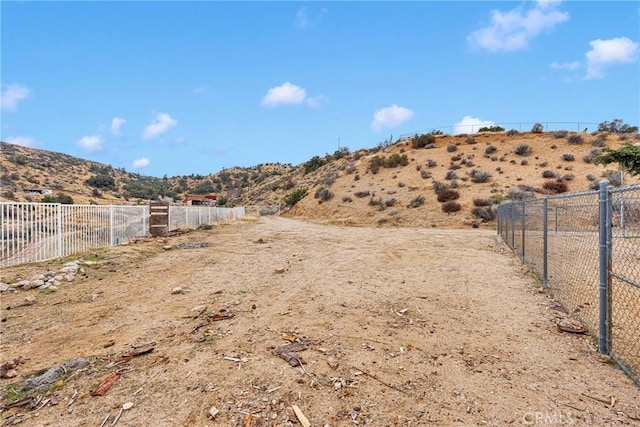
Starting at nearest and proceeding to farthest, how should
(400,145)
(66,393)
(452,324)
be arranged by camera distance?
1. (66,393)
2. (452,324)
3. (400,145)

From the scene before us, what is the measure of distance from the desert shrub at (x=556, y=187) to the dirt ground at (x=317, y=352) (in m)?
23.6

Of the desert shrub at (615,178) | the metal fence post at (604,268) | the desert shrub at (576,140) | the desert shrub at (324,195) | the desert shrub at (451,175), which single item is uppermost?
the desert shrub at (576,140)

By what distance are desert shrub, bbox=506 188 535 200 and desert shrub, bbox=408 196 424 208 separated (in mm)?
5870

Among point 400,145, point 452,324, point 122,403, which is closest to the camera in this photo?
point 122,403

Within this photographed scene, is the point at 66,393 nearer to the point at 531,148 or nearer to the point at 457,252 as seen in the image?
the point at 457,252

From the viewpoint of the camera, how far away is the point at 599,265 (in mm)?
4164

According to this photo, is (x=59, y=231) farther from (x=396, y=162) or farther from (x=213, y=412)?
(x=396, y=162)

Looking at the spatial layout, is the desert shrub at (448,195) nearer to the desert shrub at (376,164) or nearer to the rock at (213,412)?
the desert shrub at (376,164)

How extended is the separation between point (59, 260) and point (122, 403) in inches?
354

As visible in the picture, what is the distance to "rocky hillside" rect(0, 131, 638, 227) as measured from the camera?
27.3 m

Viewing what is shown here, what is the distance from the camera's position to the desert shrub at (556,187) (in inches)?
1091

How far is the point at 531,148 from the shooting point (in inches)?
1547

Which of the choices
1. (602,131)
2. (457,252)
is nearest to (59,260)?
(457,252)

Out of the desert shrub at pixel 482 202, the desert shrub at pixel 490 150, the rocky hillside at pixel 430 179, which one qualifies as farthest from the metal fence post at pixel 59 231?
the desert shrub at pixel 490 150
